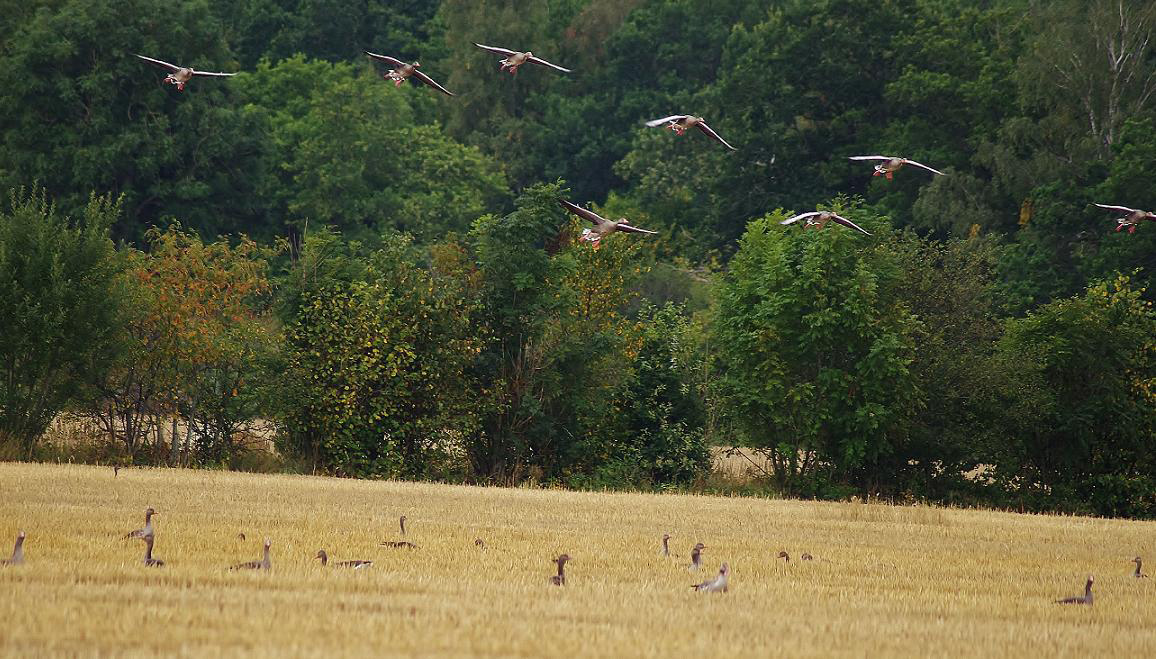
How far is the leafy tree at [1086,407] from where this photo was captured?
1364 inches

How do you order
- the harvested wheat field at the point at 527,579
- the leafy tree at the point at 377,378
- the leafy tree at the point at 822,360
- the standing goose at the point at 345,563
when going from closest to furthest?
the harvested wheat field at the point at 527,579, the standing goose at the point at 345,563, the leafy tree at the point at 377,378, the leafy tree at the point at 822,360

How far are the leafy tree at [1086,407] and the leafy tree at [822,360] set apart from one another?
2.66 meters

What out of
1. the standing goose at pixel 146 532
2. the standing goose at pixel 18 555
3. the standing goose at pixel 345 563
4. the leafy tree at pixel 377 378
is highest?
the leafy tree at pixel 377 378

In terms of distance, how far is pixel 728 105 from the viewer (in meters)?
61.3

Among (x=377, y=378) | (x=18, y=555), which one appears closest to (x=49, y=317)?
(x=377, y=378)

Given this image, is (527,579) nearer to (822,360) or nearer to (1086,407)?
(822,360)

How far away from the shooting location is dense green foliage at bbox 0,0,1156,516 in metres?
34.6

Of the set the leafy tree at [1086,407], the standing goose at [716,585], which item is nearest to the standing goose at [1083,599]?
the standing goose at [716,585]

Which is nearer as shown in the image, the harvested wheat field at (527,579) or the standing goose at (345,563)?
the harvested wheat field at (527,579)

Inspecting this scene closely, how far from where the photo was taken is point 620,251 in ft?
136

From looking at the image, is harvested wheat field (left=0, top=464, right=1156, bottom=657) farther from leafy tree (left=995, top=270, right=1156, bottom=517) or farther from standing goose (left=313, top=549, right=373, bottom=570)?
leafy tree (left=995, top=270, right=1156, bottom=517)

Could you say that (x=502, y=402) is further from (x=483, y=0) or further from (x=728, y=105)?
(x=483, y=0)

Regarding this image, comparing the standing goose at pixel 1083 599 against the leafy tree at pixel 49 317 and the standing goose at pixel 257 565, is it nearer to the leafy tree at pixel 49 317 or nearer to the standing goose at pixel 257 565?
the standing goose at pixel 257 565

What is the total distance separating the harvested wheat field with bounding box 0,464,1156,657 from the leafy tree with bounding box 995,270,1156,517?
6.45 metres
